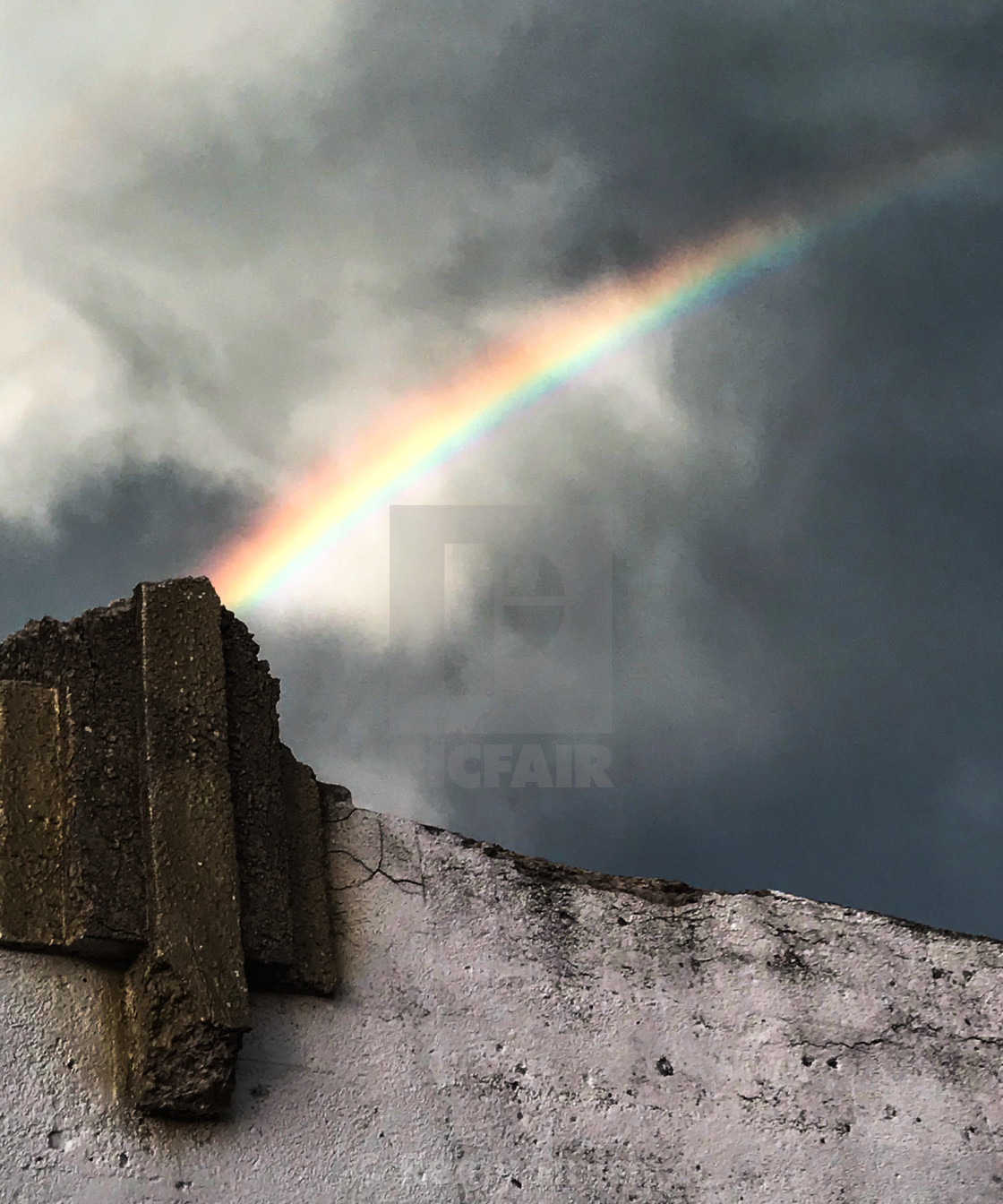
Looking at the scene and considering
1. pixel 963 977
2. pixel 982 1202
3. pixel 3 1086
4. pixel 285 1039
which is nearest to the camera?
pixel 3 1086

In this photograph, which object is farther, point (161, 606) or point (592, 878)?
point (592, 878)

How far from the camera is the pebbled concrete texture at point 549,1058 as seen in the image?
3623mm

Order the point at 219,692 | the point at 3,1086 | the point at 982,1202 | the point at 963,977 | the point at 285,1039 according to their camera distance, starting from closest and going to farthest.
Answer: the point at 3,1086
the point at 285,1039
the point at 219,692
the point at 982,1202
the point at 963,977

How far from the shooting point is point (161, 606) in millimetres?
4301

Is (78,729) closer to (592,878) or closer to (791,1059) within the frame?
(592,878)

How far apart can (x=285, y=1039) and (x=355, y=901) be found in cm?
52

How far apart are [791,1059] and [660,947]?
54 centimetres

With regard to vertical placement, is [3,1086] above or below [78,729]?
below

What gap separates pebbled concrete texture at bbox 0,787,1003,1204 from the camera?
3.62 meters

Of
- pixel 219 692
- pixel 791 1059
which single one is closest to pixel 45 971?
pixel 219 692

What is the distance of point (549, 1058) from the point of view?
4250 millimetres

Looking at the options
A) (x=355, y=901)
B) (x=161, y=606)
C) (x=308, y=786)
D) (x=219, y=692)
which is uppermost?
(x=161, y=606)

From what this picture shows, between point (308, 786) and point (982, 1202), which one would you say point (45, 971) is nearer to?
point (308, 786)

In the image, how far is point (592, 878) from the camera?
188 inches
